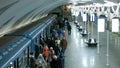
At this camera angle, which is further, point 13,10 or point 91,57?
point 91,57

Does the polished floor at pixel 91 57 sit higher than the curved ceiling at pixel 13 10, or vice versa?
the curved ceiling at pixel 13 10

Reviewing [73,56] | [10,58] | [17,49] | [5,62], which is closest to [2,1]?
[5,62]

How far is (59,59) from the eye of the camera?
48.5 ft

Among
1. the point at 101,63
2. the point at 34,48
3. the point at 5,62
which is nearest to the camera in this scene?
the point at 5,62

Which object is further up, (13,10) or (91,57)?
(13,10)

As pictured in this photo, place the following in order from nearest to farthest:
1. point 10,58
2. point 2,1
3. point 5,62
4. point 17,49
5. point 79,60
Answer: point 2,1, point 5,62, point 10,58, point 17,49, point 79,60

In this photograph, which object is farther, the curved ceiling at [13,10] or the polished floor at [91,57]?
the polished floor at [91,57]

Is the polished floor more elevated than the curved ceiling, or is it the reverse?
the curved ceiling

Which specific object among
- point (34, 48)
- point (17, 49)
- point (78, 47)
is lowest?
point (78, 47)

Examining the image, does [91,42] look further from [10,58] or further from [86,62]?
[10,58]

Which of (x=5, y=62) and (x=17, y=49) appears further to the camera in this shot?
(x=17, y=49)

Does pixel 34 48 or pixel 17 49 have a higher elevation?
pixel 17 49

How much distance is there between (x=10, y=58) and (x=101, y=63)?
36.4 ft

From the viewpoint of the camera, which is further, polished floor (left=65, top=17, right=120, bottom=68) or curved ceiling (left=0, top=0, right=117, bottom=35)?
polished floor (left=65, top=17, right=120, bottom=68)
